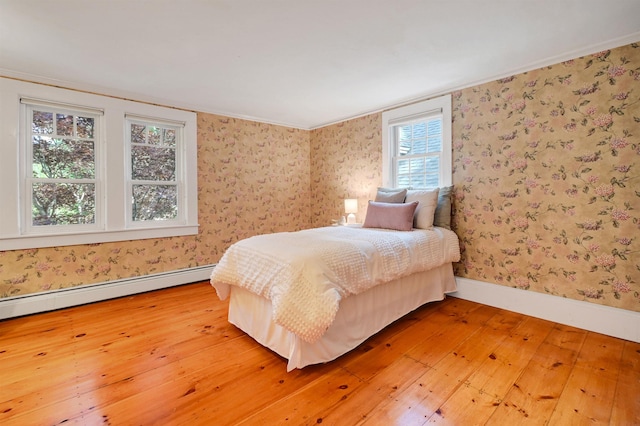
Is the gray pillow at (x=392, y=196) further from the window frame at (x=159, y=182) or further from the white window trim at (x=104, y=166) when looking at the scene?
the window frame at (x=159, y=182)

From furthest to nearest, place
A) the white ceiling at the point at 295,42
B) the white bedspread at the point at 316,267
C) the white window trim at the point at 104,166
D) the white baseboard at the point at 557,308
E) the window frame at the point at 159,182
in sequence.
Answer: the window frame at the point at 159,182 → the white window trim at the point at 104,166 → the white baseboard at the point at 557,308 → the white ceiling at the point at 295,42 → the white bedspread at the point at 316,267

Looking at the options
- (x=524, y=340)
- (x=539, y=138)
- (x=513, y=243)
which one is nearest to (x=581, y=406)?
(x=524, y=340)

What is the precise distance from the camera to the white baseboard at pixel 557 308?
→ 87.7 inches

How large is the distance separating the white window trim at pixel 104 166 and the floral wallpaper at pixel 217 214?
98 millimetres

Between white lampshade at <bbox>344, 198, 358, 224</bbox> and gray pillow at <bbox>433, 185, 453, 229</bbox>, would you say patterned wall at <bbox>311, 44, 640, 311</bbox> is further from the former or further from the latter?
white lampshade at <bbox>344, 198, 358, 224</bbox>

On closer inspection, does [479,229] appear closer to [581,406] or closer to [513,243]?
[513,243]

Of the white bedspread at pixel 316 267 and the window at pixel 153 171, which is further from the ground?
the window at pixel 153 171

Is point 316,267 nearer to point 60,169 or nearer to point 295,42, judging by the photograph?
point 295,42

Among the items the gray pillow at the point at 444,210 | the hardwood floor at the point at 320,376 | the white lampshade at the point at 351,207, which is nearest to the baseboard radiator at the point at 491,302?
the hardwood floor at the point at 320,376

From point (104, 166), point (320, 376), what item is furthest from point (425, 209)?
point (104, 166)

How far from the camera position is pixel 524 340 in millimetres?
2221

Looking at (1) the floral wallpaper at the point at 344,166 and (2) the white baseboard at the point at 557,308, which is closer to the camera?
(2) the white baseboard at the point at 557,308

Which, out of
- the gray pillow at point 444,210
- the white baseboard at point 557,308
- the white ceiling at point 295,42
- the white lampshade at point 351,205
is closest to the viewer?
the white ceiling at point 295,42

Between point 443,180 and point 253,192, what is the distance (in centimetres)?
259
